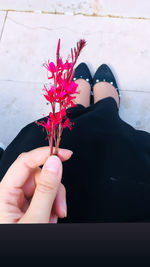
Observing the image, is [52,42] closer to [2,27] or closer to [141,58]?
[2,27]

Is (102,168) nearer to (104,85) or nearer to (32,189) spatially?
(32,189)

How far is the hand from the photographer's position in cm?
44

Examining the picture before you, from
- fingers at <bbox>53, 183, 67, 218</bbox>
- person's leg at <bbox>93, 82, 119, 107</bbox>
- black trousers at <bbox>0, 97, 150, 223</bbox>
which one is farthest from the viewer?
person's leg at <bbox>93, 82, 119, 107</bbox>

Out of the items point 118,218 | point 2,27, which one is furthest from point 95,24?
point 118,218

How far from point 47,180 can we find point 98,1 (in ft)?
4.17

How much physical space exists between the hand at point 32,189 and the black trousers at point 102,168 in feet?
0.69

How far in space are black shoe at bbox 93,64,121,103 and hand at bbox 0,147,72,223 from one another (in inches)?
32.7

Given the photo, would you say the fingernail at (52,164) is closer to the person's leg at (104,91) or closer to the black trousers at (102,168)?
the black trousers at (102,168)

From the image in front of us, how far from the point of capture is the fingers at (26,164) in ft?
1.67

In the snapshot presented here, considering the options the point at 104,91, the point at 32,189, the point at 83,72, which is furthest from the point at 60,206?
the point at 83,72

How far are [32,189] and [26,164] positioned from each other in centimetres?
10

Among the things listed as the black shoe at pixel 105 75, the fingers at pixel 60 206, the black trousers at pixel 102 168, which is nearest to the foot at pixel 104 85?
the black shoe at pixel 105 75

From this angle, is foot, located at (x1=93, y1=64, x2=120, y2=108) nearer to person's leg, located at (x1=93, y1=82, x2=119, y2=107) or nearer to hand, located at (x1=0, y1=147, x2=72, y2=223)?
person's leg, located at (x1=93, y1=82, x2=119, y2=107)

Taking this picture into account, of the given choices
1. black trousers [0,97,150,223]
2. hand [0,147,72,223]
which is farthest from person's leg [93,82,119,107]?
hand [0,147,72,223]
